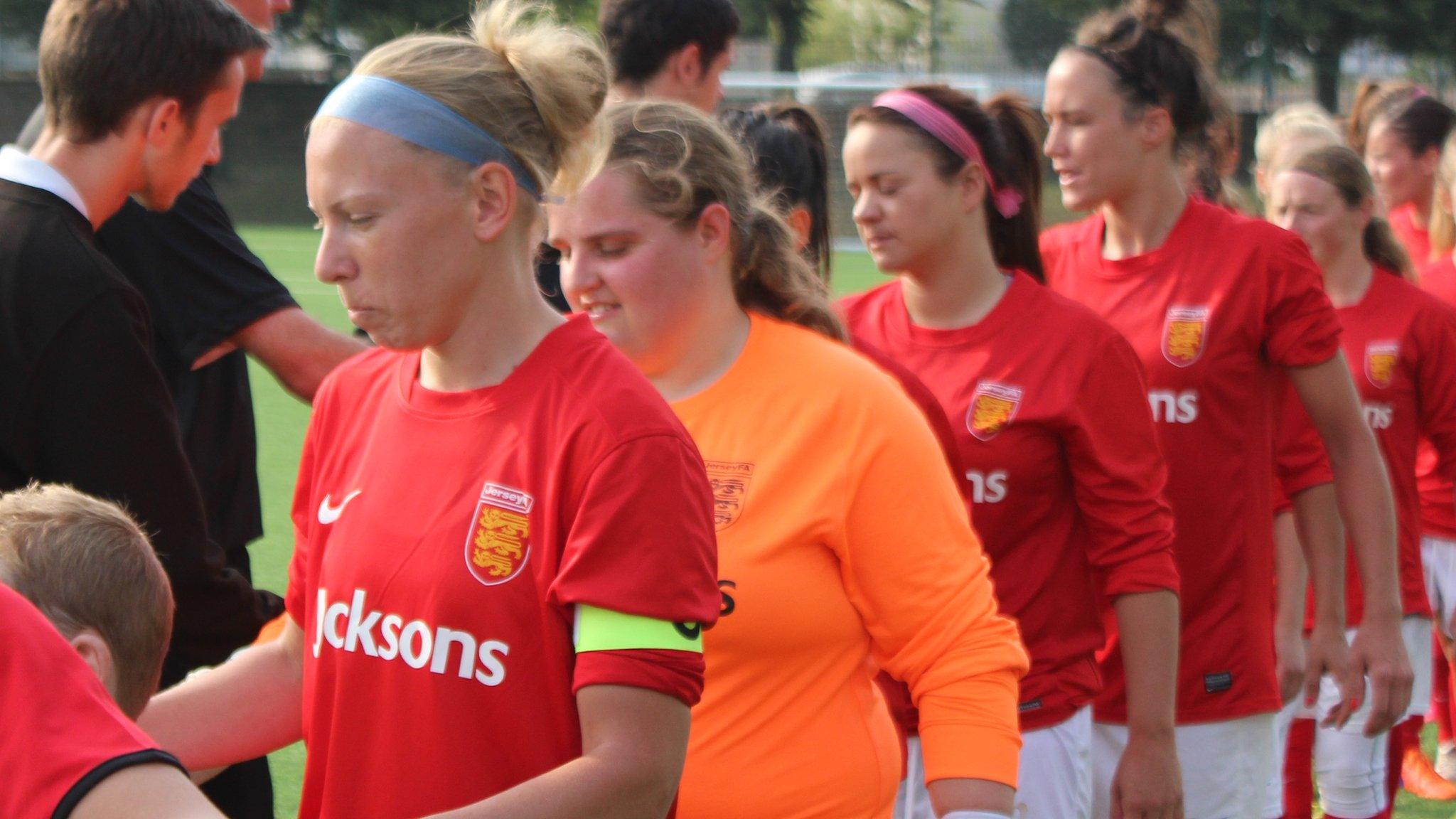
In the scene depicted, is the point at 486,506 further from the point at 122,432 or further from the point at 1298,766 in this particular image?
the point at 1298,766

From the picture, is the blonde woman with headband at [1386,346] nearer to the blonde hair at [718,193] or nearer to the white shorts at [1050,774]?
the white shorts at [1050,774]

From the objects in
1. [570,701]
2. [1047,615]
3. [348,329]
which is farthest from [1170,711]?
[348,329]

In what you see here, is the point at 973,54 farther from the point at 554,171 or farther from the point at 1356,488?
the point at 554,171

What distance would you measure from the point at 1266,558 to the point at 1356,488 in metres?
0.26

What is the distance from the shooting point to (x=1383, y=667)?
3.96 meters

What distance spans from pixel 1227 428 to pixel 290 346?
6.38ft

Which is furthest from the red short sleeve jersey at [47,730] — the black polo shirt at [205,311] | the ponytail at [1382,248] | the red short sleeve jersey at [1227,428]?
the ponytail at [1382,248]

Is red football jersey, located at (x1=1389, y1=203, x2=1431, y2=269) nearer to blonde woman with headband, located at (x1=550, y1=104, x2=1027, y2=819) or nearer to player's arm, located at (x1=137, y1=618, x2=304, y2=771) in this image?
blonde woman with headband, located at (x1=550, y1=104, x2=1027, y2=819)

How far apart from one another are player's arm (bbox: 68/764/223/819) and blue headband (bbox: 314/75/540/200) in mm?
743

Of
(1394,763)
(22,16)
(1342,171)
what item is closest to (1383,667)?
(1394,763)

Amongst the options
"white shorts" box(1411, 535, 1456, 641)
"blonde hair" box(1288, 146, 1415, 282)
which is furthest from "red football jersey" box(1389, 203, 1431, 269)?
"blonde hair" box(1288, 146, 1415, 282)

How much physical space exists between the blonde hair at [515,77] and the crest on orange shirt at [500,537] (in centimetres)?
39

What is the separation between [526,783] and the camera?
164cm

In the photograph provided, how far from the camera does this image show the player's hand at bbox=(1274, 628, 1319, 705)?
13.6 ft
